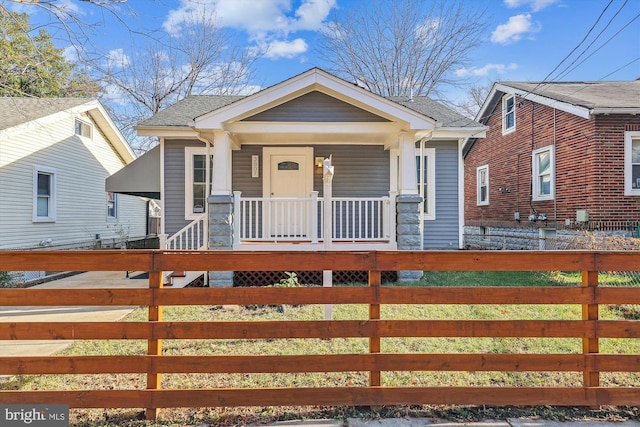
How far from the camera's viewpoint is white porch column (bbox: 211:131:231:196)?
6.41 meters

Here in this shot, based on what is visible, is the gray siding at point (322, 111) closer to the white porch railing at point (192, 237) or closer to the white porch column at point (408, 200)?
the white porch column at point (408, 200)

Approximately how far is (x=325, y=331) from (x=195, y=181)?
692 cm

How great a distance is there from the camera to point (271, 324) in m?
2.40

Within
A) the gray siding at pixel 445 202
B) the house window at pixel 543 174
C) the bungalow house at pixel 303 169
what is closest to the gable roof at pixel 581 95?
the house window at pixel 543 174

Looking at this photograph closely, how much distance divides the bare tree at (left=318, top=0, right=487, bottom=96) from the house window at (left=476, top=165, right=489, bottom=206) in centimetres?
655

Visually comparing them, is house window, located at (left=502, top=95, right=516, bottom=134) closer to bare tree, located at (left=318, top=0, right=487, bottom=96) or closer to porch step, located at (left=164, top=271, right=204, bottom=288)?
bare tree, located at (left=318, top=0, right=487, bottom=96)

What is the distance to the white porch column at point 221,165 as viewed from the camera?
641 centimetres

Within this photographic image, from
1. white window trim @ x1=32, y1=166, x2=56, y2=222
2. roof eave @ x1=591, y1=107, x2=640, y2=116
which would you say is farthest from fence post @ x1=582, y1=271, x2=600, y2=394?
white window trim @ x1=32, y1=166, x2=56, y2=222

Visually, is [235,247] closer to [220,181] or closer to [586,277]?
[220,181]

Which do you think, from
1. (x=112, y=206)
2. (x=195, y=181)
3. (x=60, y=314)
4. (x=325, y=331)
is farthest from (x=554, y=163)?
(x=112, y=206)

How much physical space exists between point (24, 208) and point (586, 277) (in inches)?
476

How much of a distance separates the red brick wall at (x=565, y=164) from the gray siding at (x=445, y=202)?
3.63 meters

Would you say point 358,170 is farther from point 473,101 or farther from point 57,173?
point 473,101

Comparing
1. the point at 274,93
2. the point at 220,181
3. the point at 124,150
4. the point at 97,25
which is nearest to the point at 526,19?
the point at 274,93
